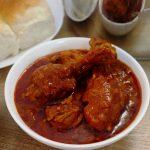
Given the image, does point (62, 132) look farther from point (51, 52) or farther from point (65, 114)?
point (51, 52)

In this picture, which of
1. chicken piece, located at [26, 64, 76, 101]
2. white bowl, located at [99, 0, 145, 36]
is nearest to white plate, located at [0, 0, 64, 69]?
white bowl, located at [99, 0, 145, 36]

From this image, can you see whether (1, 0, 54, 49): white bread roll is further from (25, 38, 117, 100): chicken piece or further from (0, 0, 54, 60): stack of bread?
(25, 38, 117, 100): chicken piece

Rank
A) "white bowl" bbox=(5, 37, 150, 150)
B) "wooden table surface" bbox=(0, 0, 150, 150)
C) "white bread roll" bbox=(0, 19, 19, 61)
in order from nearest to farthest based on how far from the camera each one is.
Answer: "white bowl" bbox=(5, 37, 150, 150) < "wooden table surface" bbox=(0, 0, 150, 150) < "white bread roll" bbox=(0, 19, 19, 61)

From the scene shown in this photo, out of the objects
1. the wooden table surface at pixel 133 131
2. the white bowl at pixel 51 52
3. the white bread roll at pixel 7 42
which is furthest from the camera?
the white bread roll at pixel 7 42

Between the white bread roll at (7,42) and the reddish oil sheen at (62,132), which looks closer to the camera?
the reddish oil sheen at (62,132)

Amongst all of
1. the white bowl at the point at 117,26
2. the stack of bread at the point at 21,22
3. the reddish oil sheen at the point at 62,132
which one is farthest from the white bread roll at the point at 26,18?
the reddish oil sheen at the point at 62,132

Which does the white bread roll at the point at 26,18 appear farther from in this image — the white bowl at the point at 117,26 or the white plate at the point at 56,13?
the white bowl at the point at 117,26
